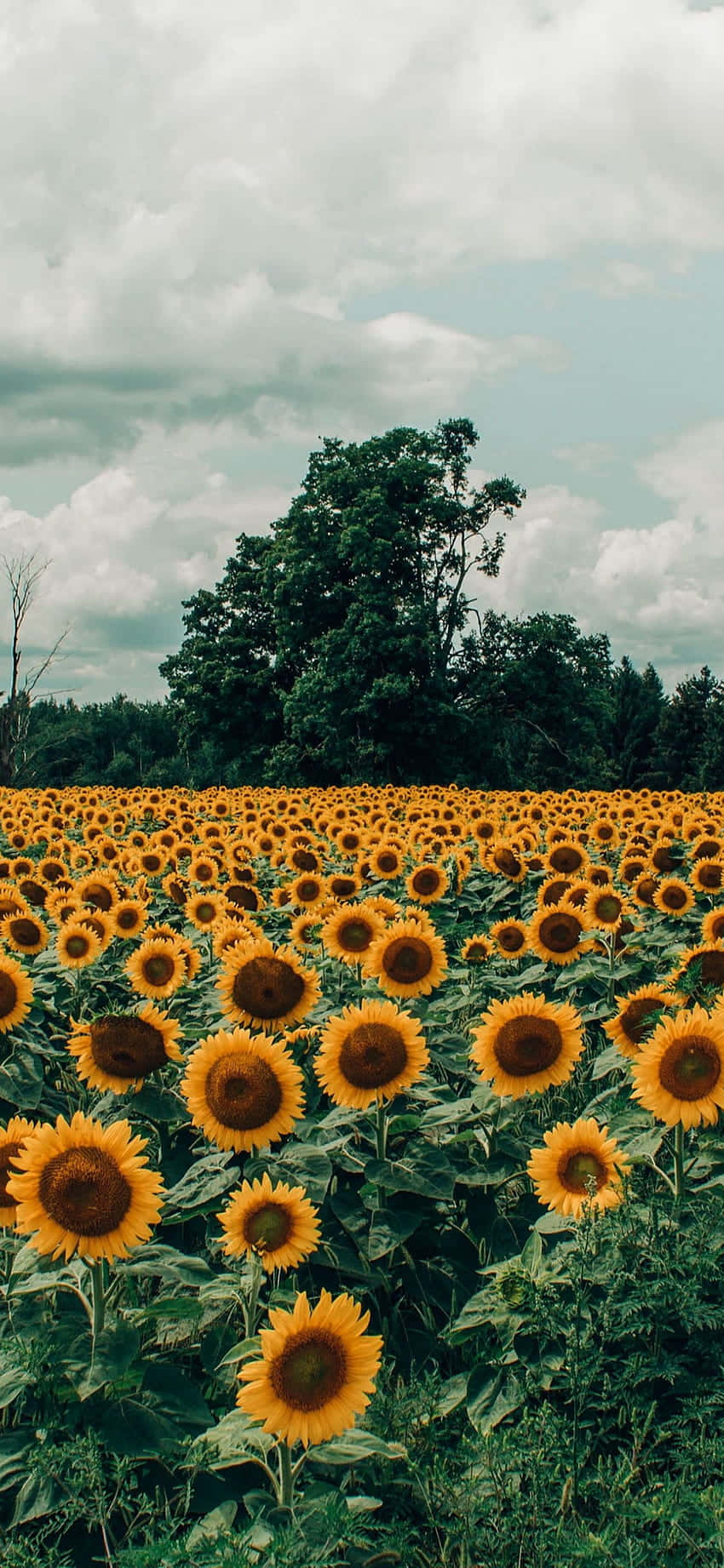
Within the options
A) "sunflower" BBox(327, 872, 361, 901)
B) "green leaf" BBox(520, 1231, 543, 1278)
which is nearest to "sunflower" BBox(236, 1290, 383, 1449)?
"green leaf" BBox(520, 1231, 543, 1278)

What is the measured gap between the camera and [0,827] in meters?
14.3

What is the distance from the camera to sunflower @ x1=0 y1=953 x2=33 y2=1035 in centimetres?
516

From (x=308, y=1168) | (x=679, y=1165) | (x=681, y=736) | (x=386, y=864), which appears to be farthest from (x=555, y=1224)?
(x=681, y=736)

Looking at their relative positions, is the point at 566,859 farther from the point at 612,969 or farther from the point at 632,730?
the point at 632,730

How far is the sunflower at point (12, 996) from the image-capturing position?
516cm

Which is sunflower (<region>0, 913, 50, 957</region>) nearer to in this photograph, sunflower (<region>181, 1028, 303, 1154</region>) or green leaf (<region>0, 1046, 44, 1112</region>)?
green leaf (<region>0, 1046, 44, 1112</region>)

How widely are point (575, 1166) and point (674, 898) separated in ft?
15.1

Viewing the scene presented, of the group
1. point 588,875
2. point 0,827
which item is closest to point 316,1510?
point 588,875

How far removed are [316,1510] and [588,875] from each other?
6132 mm

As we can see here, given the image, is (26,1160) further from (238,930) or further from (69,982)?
(69,982)

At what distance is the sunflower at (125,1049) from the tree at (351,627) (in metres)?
32.0

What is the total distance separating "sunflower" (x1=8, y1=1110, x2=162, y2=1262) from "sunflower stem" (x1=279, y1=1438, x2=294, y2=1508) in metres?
0.72

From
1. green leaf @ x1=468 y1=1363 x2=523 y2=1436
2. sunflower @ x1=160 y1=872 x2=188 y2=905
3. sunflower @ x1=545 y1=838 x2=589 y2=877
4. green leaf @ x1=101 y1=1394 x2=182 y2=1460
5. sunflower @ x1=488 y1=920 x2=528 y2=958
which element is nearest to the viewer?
green leaf @ x1=101 y1=1394 x2=182 y2=1460

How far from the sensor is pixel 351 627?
38.9 metres
